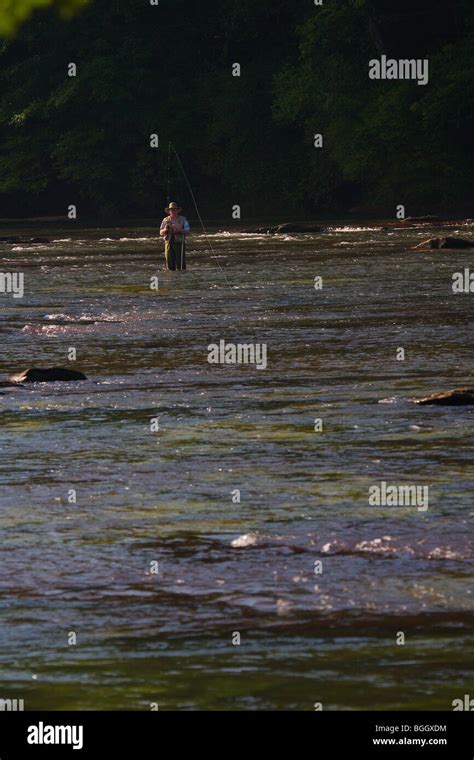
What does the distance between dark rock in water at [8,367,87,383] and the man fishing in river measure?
17.0 m

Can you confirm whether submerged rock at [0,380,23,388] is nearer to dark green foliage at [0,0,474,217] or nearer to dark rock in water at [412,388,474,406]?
dark rock in water at [412,388,474,406]

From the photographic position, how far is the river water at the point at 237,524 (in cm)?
791

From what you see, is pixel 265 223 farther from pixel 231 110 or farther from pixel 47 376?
pixel 47 376

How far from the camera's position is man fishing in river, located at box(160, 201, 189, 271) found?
35.9m

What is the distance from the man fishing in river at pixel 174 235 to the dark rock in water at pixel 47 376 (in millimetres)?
17003

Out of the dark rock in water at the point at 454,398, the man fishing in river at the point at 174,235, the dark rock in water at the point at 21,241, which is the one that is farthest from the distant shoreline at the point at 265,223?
the dark rock in water at the point at 454,398

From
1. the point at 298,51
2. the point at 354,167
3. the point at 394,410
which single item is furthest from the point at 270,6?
the point at 394,410

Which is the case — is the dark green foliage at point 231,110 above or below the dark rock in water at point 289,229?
above

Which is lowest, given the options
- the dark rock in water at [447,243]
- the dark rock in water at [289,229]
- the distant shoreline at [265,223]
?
the dark rock in water at [447,243]

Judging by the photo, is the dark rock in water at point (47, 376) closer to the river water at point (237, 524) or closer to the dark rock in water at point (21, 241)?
the river water at point (237, 524)

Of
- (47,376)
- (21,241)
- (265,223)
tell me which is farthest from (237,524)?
(265,223)

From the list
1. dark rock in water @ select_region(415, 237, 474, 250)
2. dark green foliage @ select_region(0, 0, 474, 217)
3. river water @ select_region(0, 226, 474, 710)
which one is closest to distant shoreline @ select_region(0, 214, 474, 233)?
dark green foliage @ select_region(0, 0, 474, 217)

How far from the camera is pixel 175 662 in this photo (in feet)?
26.5
